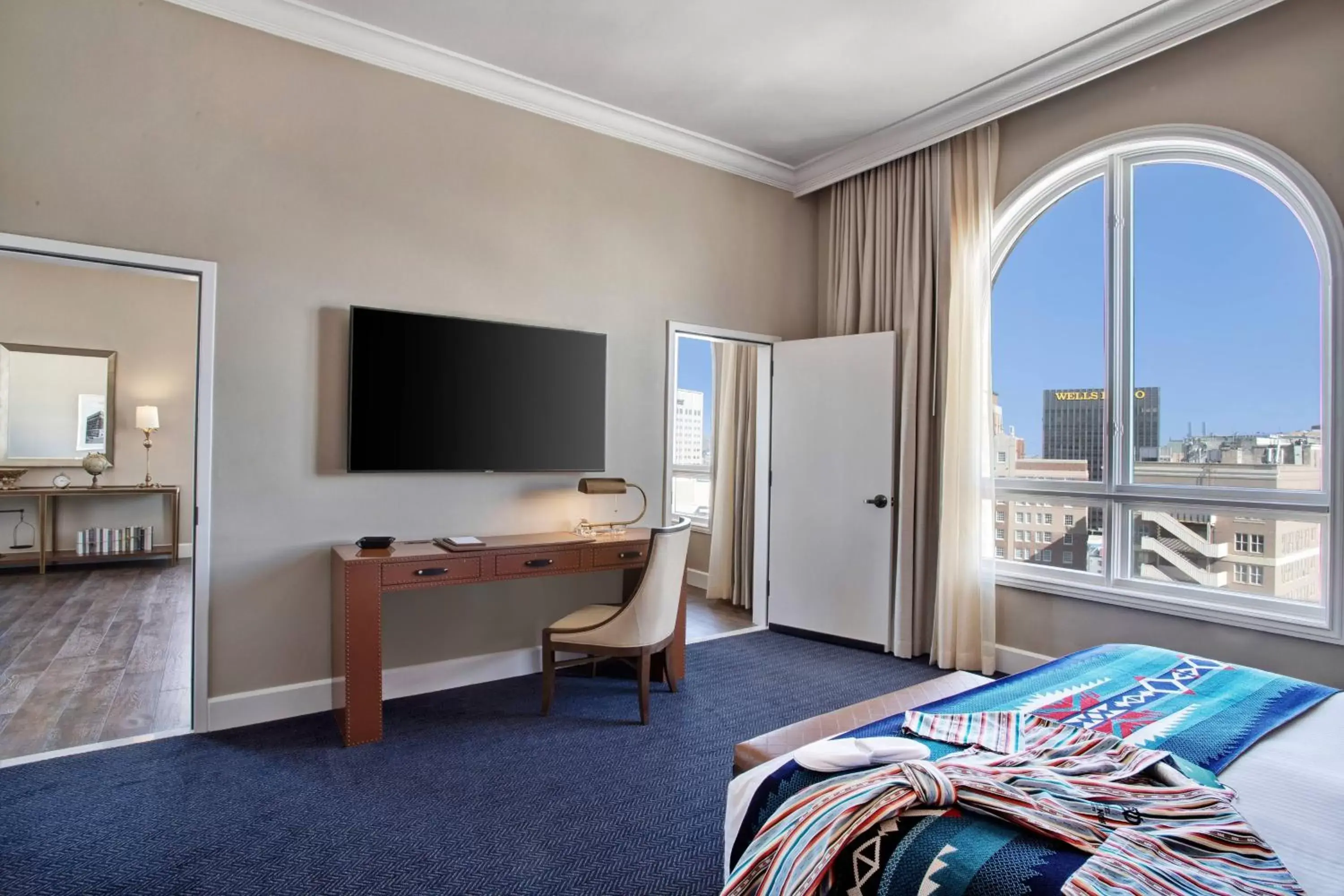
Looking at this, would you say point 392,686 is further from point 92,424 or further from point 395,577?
point 92,424

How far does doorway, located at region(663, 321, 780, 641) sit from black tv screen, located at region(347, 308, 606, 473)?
2.06 ft

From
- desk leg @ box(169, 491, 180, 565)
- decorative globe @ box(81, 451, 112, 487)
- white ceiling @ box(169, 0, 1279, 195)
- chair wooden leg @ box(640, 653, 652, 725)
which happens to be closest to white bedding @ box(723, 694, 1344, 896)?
chair wooden leg @ box(640, 653, 652, 725)

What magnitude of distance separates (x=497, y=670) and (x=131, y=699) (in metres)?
1.66

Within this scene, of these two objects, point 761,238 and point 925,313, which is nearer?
point 925,313

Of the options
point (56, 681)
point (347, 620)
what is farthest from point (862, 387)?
point (56, 681)

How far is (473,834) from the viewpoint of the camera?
2.25 m

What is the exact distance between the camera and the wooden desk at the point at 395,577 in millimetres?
2895

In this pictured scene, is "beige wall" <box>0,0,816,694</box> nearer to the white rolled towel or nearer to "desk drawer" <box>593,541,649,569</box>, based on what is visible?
"desk drawer" <box>593,541,649,569</box>

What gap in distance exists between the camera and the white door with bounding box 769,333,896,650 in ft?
14.0

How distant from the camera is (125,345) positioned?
680cm

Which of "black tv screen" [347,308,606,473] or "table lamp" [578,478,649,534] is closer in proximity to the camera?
"black tv screen" [347,308,606,473]

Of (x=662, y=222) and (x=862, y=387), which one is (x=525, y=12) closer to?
(x=662, y=222)

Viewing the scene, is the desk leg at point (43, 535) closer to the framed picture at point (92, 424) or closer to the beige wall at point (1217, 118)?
the framed picture at point (92, 424)

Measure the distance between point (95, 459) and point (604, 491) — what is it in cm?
566
